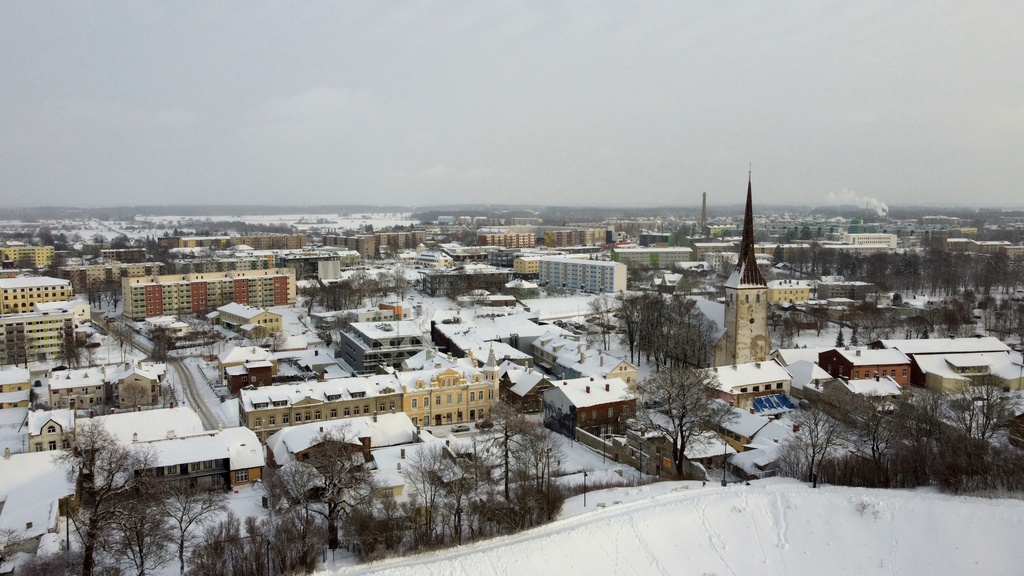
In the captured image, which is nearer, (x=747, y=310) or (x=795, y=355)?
(x=747, y=310)

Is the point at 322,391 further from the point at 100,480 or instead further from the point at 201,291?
the point at 201,291

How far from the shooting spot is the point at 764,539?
63.2 ft

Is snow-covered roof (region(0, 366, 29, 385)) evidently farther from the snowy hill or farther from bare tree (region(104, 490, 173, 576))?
the snowy hill

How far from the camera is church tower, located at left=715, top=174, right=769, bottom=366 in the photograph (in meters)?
37.1

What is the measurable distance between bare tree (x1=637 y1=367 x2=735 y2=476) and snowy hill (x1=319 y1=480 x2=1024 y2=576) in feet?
14.9

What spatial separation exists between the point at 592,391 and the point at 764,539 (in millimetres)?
12768

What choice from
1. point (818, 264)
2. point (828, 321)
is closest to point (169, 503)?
point (828, 321)

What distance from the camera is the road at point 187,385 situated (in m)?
34.2

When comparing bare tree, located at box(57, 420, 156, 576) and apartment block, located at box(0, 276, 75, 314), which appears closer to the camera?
bare tree, located at box(57, 420, 156, 576)

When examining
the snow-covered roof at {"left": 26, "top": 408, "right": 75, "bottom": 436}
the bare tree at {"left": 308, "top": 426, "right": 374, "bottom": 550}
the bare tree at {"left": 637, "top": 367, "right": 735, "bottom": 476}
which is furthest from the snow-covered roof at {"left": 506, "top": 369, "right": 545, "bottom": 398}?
the snow-covered roof at {"left": 26, "top": 408, "right": 75, "bottom": 436}

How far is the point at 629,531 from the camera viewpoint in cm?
1898

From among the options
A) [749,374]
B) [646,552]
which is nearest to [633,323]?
[749,374]

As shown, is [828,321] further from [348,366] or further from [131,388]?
[131,388]

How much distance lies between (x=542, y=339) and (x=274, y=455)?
20481 mm
